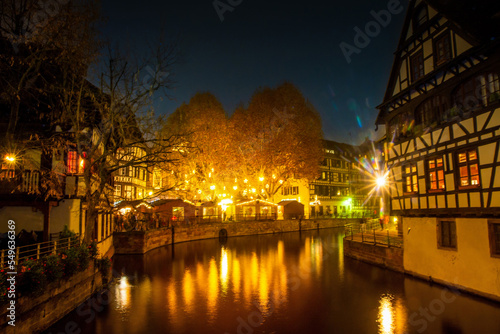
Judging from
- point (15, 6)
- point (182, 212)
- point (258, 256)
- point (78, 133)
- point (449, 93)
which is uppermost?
point (15, 6)

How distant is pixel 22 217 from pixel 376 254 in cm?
1924

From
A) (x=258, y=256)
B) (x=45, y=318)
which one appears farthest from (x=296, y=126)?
(x=45, y=318)

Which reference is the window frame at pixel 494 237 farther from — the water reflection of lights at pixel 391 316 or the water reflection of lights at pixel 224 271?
the water reflection of lights at pixel 224 271

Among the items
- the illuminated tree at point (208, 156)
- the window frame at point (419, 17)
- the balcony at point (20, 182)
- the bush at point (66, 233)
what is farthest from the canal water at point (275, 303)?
the illuminated tree at point (208, 156)

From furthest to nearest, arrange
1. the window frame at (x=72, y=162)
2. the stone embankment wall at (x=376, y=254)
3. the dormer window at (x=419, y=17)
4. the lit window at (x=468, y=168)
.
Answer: the stone embankment wall at (x=376, y=254), the window frame at (x=72, y=162), the dormer window at (x=419, y=17), the lit window at (x=468, y=168)

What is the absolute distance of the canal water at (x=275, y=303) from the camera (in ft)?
37.4

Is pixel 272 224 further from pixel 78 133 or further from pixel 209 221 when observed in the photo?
pixel 78 133

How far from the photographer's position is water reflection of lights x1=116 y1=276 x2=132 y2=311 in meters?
14.0

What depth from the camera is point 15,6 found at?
12891 mm

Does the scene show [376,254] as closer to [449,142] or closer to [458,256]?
[458,256]

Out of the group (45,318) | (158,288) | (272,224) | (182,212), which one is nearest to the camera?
(45,318)

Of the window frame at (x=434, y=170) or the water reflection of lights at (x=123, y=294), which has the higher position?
the window frame at (x=434, y=170)

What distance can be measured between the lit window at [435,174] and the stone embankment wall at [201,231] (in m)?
20.8

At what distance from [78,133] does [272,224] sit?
109 feet
